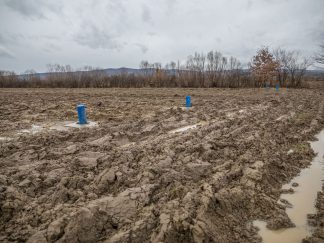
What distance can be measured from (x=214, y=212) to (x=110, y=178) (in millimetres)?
1556

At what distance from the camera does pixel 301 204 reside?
10.4 feet

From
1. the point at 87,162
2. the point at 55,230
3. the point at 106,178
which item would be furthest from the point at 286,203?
the point at 87,162

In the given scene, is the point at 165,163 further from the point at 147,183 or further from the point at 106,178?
the point at 106,178

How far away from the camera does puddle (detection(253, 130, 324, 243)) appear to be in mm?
2580

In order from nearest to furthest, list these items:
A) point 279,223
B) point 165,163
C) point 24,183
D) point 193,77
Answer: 1. point 279,223
2. point 24,183
3. point 165,163
4. point 193,77

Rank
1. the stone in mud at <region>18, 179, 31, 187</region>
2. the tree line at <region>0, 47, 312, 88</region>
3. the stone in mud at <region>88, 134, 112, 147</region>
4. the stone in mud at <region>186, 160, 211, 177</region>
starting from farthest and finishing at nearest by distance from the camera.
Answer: the tree line at <region>0, 47, 312, 88</region> → the stone in mud at <region>88, 134, 112, 147</region> → the stone in mud at <region>186, 160, 211, 177</region> → the stone in mud at <region>18, 179, 31, 187</region>

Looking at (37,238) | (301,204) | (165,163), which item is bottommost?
(301,204)

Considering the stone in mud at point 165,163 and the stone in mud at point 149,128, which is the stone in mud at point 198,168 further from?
the stone in mud at point 149,128

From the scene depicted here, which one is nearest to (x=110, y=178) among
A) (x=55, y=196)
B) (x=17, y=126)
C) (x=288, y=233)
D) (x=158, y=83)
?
(x=55, y=196)

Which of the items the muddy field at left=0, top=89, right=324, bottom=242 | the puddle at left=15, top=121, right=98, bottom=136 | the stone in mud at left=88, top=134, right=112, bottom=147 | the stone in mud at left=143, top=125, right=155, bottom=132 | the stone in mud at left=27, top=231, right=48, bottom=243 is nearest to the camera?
the stone in mud at left=27, top=231, right=48, bottom=243

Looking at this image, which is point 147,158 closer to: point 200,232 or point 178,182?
point 178,182

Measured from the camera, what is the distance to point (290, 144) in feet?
17.6

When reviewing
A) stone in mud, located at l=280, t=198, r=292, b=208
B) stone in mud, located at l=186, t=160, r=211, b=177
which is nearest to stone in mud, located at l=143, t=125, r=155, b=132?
stone in mud, located at l=186, t=160, r=211, b=177

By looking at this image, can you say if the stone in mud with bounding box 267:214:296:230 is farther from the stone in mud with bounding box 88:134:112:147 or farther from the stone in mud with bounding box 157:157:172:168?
the stone in mud with bounding box 88:134:112:147
